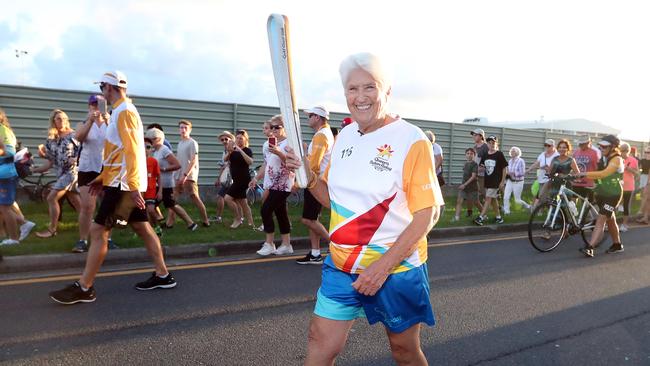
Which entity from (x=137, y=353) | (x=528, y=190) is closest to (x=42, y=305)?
(x=137, y=353)

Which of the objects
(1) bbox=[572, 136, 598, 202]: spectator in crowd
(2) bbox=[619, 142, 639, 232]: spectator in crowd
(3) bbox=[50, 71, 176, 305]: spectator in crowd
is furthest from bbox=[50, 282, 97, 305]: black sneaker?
(2) bbox=[619, 142, 639, 232]: spectator in crowd

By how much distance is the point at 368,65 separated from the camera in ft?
6.79

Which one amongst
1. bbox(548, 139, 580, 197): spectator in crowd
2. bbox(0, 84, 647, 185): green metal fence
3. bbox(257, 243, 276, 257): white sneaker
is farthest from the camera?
bbox(0, 84, 647, 185): green metal fence

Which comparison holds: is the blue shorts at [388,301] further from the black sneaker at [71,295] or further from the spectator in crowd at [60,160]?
the spectator in crowd at [60,160]

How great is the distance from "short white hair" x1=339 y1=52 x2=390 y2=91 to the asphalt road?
7.06 feet

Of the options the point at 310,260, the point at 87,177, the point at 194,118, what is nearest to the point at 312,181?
the point at 310,260

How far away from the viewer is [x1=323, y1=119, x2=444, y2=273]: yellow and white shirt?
2061mm

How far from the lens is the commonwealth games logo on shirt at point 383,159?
2.09 meters

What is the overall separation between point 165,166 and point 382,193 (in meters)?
6.61

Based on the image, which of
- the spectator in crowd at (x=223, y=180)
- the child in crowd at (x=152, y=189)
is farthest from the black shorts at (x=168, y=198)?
the spectator in crowd at (x=223, y=180)

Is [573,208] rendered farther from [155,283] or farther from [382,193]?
[382,193]

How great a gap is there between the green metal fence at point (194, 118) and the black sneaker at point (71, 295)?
7872mm

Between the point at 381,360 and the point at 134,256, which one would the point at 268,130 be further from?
the point at 381,360

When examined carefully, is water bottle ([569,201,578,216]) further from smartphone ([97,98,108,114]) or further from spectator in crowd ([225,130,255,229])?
smartphone ([97,98,108,114])
